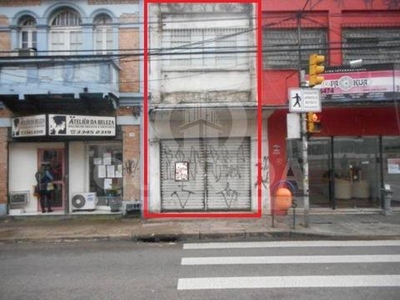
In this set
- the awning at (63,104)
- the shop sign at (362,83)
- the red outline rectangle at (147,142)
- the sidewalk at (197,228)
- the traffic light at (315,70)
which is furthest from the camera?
the red outline rectangle at (147,142)

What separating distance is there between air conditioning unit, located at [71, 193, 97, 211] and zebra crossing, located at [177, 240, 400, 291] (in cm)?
550

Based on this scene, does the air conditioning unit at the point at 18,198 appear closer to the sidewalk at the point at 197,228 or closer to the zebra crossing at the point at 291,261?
the sidewalk at the point at 197,228

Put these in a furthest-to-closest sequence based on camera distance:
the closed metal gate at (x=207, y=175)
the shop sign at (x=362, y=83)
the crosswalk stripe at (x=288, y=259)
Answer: the closed metal gate at (x=207, y=175) < the shop sign at (x=362, y=83) < the crosswalk stripe at (x=288, y=259)

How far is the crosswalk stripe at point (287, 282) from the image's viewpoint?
6668 millimetres

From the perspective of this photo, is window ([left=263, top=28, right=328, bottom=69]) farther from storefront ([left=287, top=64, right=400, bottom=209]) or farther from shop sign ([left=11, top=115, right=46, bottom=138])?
shop sign ([left=11, top=115, right=46, bottom=138])

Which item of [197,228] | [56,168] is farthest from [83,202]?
[197,228]

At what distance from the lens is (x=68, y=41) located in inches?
580

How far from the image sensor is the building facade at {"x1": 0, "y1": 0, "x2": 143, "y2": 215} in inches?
550

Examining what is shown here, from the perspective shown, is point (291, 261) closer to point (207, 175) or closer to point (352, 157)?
point (207, 175)

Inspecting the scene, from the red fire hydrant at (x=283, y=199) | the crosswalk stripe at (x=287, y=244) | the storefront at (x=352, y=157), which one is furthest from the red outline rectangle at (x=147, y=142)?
the crosswalk stripe at (x=287, y=244)

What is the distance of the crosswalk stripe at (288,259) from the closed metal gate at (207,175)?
6.20m

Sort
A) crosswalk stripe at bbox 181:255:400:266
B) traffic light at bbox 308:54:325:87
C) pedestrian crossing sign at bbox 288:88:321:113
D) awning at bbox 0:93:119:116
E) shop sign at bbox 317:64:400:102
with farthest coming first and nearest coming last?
awning at bbox 0:93:119:116 → shop sign at bbox 317:64:400:102 → pedestrian crossing sign at bbox 288:88:321:113 → traffic light at bbox 308:54:325:87 → crosswalk stripe at bbox 181:255:400:266

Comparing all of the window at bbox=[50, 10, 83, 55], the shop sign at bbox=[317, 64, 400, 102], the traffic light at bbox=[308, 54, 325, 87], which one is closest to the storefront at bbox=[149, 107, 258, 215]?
the shop sign at bbox=[317, 64, 400, 102]

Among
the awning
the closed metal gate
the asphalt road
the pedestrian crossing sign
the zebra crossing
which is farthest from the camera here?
the closed metal gate
